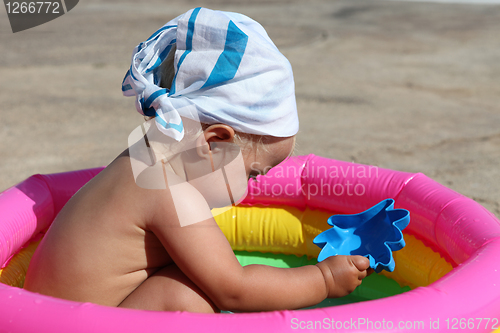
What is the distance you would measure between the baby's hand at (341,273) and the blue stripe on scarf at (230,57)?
0.56m

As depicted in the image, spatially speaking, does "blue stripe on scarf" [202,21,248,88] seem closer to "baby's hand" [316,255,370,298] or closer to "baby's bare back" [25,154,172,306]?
"baby's bare back" [25,154,172,306]

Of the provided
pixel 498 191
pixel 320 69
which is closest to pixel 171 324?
pixel 498 191

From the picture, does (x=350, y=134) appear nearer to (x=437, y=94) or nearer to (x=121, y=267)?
(x=437, y=94)

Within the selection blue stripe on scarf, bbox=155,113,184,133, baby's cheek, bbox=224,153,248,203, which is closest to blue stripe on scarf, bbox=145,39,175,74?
blue stripe on scarf, bbox=155,113,184,133

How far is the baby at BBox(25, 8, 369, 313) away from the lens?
1.21 meters

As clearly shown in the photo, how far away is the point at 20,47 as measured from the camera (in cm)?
700

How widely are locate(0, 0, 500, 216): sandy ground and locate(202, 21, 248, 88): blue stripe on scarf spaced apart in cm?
211

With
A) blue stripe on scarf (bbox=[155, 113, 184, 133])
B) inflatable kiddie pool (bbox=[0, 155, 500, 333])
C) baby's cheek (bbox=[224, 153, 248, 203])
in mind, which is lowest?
inflatable kiddie pool (bbox=[0, 155, 500, 333])

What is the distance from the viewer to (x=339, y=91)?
16.9 feet

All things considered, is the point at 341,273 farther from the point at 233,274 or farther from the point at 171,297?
the point at 171,297

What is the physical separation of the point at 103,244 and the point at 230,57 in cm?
56

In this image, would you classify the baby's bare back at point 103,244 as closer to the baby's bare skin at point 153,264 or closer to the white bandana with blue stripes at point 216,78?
the baby's bare skin at point 153,264

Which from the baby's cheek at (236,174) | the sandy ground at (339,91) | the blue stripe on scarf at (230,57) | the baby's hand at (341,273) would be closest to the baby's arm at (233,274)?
the baby's hand at (341,273)

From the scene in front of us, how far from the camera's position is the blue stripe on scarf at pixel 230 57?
1.20 meters
